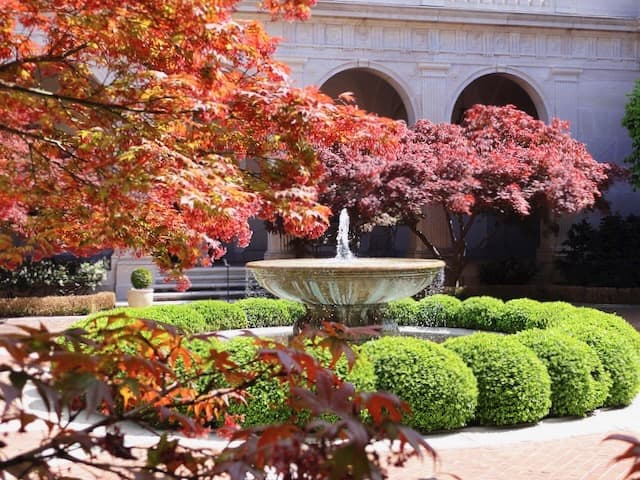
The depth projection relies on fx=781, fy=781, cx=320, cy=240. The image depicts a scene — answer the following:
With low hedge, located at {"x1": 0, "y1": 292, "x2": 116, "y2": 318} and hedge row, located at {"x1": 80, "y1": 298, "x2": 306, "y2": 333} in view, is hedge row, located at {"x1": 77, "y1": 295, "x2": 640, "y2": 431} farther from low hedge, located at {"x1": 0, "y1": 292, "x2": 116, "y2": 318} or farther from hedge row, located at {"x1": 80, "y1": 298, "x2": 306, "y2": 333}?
low hedge, located at {"x1": 0, "y1": 292, "x2": 116, "y2": 318}

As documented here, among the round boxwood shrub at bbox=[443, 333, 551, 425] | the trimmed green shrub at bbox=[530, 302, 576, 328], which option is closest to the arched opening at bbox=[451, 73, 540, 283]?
the trimmed green shrub at bbox=[530, 302, 576, 328]

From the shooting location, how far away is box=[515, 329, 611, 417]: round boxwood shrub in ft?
26.7

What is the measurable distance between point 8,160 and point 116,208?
172 cm

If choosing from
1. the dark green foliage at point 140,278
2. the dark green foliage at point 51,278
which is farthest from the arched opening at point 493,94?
the dark green foliage at point 51,278

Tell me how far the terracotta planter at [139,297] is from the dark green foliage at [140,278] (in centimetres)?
23

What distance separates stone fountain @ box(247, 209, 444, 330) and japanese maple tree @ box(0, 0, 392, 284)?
12.6 ft

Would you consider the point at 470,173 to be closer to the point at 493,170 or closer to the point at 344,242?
the point at 493,170

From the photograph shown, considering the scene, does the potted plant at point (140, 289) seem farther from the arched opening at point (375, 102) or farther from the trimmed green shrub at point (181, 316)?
the arched opening at point (375, 102)

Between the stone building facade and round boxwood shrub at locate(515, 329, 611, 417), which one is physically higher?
the stone building facade

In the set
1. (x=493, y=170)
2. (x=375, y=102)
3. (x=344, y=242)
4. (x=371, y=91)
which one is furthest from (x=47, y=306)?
(x=375, y=102)

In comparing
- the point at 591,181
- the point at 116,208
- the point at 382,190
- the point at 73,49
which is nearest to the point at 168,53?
the point at 73,49

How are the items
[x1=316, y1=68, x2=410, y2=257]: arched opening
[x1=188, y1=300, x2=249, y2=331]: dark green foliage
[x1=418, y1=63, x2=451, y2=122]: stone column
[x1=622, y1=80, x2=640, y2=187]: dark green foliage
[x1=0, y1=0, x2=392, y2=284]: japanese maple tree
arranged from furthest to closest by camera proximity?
[x1=316, y1=68, x2=410, y2=257]: arched opening, [x1=418, y1=63, x2=451, y2=122]: stone column, [x1=622, y1=80, x2=640, y2=187]: dark green foliage, [x1=188, y1=300, x2=249, y2=331]: dark green foliage, [x1=0, y1=0, x2=392, y2=284]: japanese maple tree

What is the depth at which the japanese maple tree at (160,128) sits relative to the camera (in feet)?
14.7

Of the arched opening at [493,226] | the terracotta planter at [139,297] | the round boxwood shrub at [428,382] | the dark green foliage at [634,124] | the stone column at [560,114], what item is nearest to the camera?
the round boxwood shrub at [428,382]
